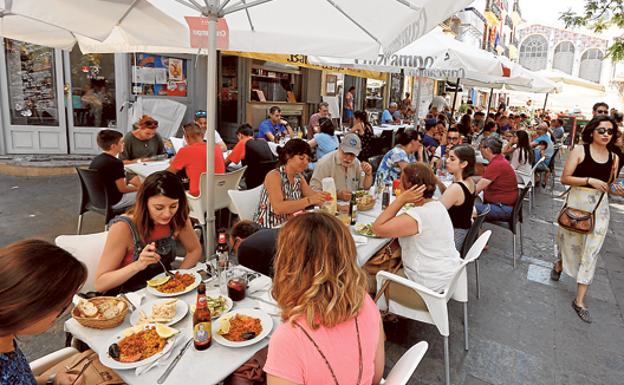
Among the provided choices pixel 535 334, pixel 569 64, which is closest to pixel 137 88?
pixel 535 334

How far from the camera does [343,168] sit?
4.70m

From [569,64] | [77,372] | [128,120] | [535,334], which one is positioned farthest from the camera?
[569,64]

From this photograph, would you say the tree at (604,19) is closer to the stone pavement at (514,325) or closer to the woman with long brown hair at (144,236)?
the stone pavement at (514,325)

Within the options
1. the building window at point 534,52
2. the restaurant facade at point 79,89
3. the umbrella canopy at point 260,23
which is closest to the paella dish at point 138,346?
the umbrella canopy at point 260,23

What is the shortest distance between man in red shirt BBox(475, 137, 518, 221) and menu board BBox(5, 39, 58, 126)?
8261 mm

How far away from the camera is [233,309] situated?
216 centimetres

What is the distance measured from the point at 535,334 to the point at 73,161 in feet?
27.6

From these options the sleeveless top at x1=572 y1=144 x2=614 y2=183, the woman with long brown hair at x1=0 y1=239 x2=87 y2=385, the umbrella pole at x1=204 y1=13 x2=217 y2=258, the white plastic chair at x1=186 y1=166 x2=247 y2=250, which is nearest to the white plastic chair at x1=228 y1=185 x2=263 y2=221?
the white plastic chair at x1=186 y1=166 x2=247 y2=250

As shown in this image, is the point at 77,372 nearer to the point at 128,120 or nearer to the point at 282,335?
the point at 282,335

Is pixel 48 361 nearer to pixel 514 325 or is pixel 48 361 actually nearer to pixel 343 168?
pixel 343 168

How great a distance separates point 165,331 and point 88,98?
27.7ft

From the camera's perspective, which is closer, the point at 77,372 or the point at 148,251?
the point at 77,372

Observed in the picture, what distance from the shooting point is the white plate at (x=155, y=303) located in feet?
6.53

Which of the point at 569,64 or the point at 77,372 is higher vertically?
the point at 569,64
